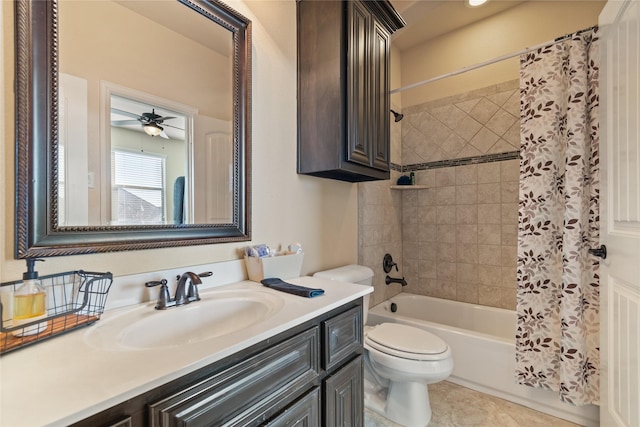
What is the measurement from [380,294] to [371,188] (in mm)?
929

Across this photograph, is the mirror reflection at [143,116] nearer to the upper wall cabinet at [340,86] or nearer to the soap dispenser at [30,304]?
the soap dispenser at [30,304]

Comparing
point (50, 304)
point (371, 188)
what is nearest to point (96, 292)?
point (50, 304)

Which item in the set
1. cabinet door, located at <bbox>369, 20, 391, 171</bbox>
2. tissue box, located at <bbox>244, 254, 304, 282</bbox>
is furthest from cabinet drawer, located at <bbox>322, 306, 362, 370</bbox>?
cabinet door, located at <bbox>369, 20, 391, 171</bbox>

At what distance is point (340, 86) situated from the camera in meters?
1.43

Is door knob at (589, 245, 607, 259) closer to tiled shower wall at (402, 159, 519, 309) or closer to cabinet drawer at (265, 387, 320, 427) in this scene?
tiled shower wall at (402, 159, 519, 309)

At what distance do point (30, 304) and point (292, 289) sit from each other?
74cm

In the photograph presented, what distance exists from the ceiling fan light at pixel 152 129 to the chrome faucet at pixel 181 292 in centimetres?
54

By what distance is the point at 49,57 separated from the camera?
2.65 ft

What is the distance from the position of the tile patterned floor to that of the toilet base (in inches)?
1.8

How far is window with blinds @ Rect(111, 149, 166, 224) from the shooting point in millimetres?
953

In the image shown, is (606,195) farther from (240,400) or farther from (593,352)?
(240,400)

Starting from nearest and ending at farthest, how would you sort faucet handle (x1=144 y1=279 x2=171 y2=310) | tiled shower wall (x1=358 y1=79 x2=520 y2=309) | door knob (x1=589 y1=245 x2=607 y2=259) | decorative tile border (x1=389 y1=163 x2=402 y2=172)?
faucet handle (x1=144 y1=279 x2=171 y2=310), door knob (x1=589 y1=245 x2=607 y2=259), tiled shower wall (x1=358 y1=79 x2=520 y2=309), decorative tile border (x1=389 y1=163 x2=402 y2=172)

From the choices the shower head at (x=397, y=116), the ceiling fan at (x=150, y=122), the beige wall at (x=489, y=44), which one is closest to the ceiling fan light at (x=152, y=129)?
the ceiling fan at (x=150, y=122)

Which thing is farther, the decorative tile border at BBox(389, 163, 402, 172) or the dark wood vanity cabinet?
the decorative tile border at BBox(389, 163, 402, 172)
